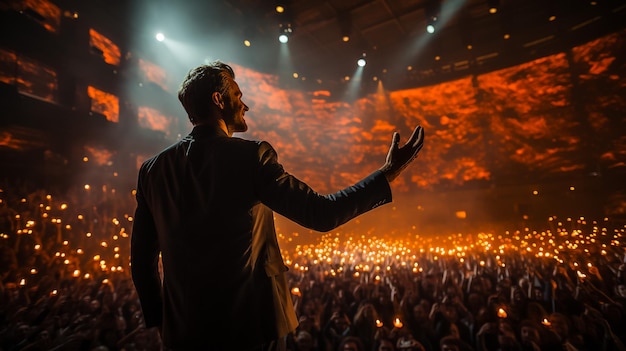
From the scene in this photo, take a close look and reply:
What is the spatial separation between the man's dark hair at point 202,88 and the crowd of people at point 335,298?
2.24 ft

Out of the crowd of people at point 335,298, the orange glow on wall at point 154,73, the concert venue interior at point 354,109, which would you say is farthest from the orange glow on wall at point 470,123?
the crowd of people at point 335,298

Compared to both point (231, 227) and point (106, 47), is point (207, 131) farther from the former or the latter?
point (106, 47)

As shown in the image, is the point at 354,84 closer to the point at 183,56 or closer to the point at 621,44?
the point at 183,56

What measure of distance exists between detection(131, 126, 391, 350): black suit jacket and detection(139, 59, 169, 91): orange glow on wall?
11246 millimetres

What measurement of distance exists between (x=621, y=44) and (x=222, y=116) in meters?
15.3

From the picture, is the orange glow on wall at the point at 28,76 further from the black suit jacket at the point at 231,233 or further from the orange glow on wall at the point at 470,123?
the black suit jacket at the point at 231,233

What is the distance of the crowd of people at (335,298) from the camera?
3.51 metres

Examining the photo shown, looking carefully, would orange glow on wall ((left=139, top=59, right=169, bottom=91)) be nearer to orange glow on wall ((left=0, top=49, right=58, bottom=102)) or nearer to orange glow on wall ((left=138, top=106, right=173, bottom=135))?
orange glow on wall ((left=138, top=106, right=173, bottom=135))

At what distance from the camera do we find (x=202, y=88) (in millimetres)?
1146

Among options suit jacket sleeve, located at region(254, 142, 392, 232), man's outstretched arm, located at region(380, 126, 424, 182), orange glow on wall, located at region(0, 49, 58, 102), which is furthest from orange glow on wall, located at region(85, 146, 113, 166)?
man's outstretched arm, located at region(380, 126, 424, 182)

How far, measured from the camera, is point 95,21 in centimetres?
872

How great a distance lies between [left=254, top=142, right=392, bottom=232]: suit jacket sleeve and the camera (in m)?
0.91

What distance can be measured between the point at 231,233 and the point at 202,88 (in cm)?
58

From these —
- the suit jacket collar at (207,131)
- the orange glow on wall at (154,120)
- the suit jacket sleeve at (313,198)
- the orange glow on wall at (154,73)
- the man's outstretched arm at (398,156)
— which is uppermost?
the orange glow on wall at (154,73)
